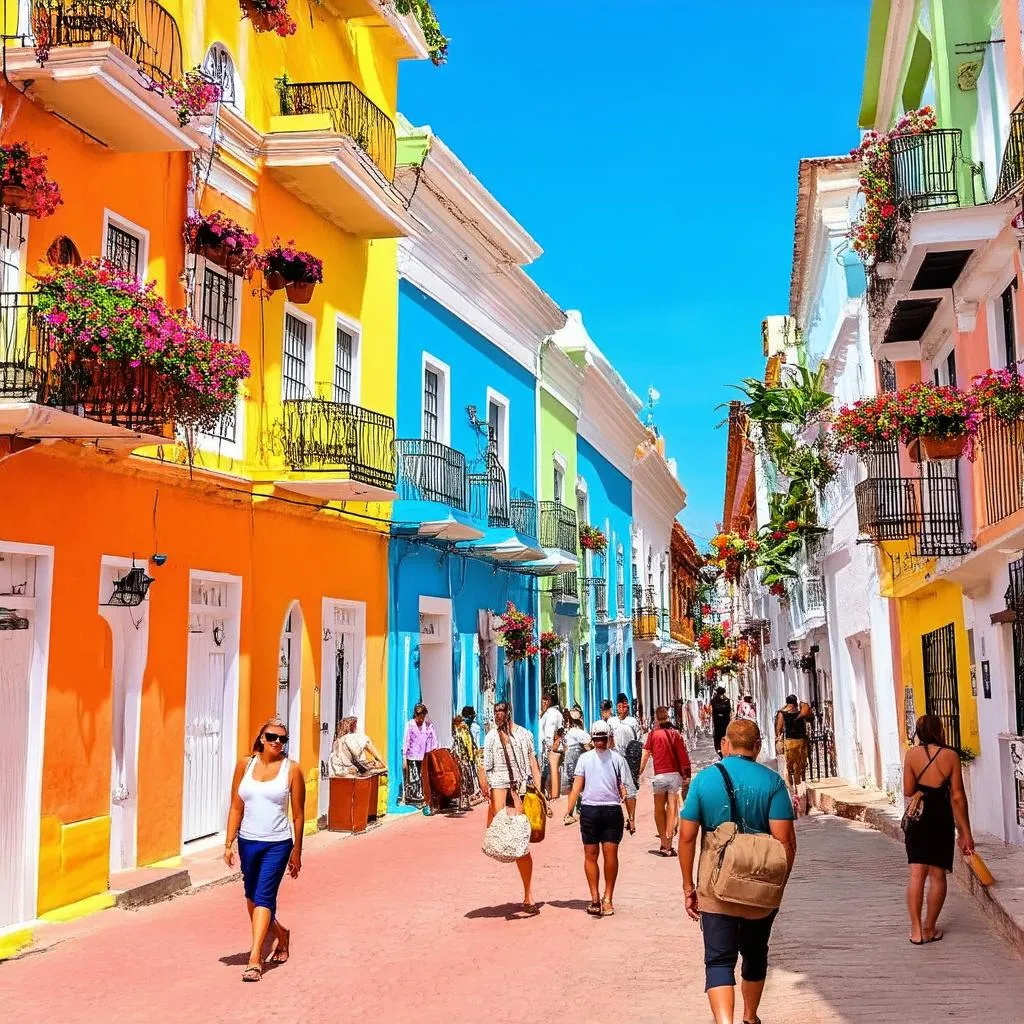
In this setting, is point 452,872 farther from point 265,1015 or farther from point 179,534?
point 265,1015

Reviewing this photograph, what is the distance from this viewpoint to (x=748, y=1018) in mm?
6402

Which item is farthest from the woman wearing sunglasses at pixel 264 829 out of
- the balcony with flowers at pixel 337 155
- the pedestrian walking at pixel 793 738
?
the pedestrian walking at pixel 793 738

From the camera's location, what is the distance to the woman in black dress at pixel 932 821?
8.77m

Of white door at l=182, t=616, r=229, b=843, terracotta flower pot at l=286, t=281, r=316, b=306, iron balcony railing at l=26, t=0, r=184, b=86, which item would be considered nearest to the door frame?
white door at l=182, t=616, r=229, b=843

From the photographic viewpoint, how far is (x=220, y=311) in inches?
547

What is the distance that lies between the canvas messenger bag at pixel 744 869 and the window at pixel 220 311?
863 cm

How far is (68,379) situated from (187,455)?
3271 mm

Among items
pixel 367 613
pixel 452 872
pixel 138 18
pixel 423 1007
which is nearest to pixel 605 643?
pixel 367 613

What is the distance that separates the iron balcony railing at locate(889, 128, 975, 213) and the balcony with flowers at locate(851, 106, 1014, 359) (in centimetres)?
1

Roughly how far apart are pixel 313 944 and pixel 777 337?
30113 mm

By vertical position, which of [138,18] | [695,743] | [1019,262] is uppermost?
[138,18]

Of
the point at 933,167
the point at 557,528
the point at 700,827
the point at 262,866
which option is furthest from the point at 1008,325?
the point at 557,528

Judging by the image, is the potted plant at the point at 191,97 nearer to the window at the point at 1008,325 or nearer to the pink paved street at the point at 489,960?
the pink paved street at the point at 489,960

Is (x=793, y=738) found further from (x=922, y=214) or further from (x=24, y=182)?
(x=24, y=182)
